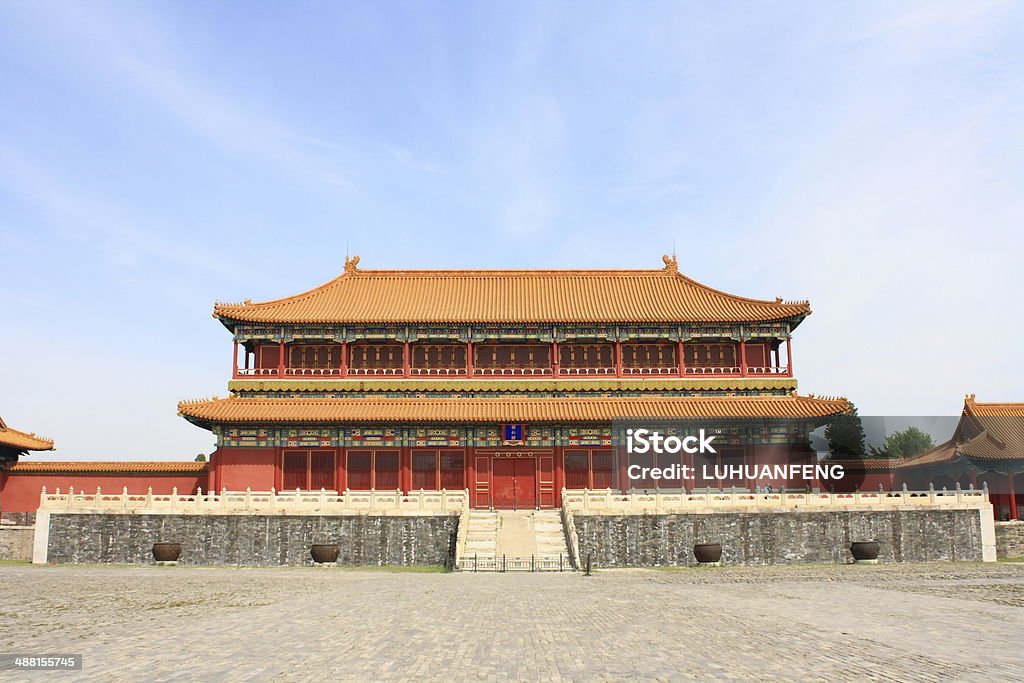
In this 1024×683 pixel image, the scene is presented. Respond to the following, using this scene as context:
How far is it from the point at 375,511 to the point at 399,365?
1385cm

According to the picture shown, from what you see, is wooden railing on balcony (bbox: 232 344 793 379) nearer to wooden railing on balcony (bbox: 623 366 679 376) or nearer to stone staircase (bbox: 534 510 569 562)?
wooden railing on balcony (bbox: 623 366 679 376)

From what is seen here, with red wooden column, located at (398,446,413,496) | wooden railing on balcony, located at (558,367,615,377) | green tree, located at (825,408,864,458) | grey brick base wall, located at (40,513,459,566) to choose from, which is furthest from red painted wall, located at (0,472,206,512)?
green tree, located at (825,408,864,458)

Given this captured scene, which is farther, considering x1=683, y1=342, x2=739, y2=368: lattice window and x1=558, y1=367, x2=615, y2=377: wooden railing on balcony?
x1=683, y1=342, x2=739, y2=368: lattice window

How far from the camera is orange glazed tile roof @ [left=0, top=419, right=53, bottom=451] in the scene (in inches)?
1738

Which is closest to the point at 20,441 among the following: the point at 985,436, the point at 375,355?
the point at 375,355

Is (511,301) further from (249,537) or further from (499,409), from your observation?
(249,537)

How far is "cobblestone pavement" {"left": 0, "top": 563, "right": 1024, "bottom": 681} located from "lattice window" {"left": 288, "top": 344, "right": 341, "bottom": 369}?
19.6 m

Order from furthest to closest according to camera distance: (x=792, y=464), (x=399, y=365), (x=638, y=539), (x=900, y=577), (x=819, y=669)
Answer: (x=399, y=365) → (x=792, y=464) → (x=638, y=539) → (x=900, y=577) → (x=819, y=669)

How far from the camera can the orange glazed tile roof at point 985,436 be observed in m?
44.0

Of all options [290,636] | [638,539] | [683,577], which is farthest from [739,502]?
[290,636]

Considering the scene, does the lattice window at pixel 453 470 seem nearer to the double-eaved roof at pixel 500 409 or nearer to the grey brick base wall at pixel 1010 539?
the double-eaved roof at pixel 500 409

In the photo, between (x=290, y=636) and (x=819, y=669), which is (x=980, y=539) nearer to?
(x=819, y=669)

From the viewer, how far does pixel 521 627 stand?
55.1 feet

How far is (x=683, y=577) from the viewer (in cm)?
2852
